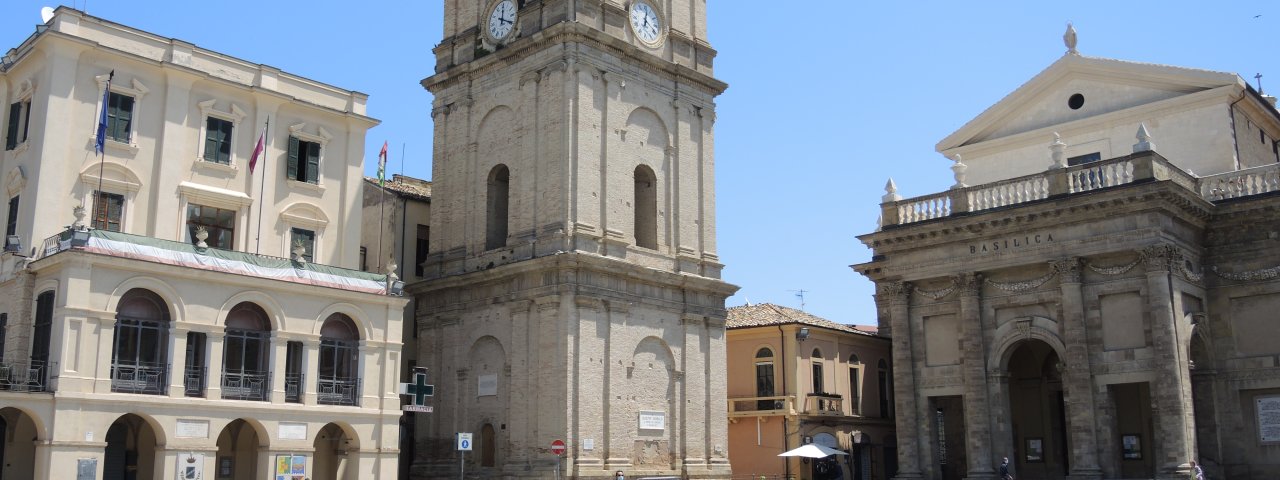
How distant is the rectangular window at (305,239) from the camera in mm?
37781

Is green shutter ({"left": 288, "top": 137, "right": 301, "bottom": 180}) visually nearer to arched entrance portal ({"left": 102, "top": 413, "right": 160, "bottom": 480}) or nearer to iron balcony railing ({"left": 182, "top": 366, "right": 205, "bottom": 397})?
iron balcony railing ({"left": 182, "top": 366, "right": 205, "bottom": 397})

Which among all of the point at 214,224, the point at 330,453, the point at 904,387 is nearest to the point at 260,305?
the point at 214,224

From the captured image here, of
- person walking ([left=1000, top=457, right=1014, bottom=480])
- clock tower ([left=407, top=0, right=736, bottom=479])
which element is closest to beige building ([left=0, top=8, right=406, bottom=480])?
clock tower ([left=407, top=0, right=736, bottom=479])

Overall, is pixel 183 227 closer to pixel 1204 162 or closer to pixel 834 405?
pixel 834 405

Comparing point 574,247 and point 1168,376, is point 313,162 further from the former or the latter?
point 1168,376

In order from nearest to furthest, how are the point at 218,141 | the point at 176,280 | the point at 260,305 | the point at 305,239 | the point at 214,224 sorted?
the point at 176,280 < the point at 260,305 < the point at 214,224 < the point at 218,141 < the point at 305,239

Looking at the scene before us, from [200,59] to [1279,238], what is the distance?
3494 centimetres

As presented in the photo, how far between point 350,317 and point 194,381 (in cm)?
513

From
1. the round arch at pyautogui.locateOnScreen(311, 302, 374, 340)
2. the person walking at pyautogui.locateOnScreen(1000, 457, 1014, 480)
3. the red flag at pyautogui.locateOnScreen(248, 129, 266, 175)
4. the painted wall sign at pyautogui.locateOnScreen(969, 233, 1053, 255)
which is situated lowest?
the person walking at pyautogui.locateOnScreen(1000, 457, 1014, 480)

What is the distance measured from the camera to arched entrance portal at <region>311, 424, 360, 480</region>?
3688cm

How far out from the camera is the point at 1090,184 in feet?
131

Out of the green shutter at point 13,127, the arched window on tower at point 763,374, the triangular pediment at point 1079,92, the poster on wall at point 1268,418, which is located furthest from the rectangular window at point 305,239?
the poster on wall at point 1268,418

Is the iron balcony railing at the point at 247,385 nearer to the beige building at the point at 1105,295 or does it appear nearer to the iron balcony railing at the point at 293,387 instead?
the iron balcony railing at the point at 293,387

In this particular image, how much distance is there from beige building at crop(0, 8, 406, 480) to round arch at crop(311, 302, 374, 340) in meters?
0.07
